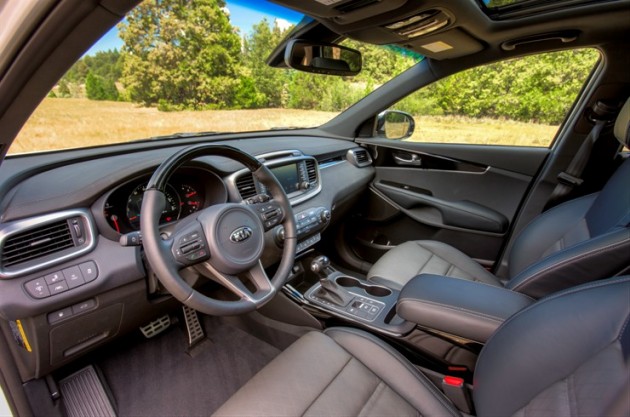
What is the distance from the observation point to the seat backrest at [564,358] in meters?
0.67

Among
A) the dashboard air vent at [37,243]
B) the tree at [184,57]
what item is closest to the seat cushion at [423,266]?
the dashboard air vent at [37,243]

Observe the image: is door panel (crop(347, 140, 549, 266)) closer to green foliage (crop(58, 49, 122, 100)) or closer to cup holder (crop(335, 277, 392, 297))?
cup holder (crop(335, 277, 392, 297))

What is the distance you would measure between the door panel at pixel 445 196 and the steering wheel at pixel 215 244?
149cm

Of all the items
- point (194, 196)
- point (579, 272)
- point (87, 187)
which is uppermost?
point (87, 187)

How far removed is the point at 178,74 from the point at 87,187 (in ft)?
4.48

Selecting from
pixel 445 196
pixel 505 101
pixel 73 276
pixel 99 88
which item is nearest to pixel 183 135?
Answer: pixel 99 88

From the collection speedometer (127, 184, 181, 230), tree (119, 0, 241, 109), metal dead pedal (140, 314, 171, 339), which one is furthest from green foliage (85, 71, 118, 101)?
metal dead pedal (140, 314, 171, 339)

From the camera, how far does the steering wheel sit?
108 cm

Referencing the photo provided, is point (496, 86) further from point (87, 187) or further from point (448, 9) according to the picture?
point (87, 187)

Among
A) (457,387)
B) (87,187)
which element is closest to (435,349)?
(457,387)

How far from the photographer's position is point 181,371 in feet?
A: 6.39

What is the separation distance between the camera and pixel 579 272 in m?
1.14

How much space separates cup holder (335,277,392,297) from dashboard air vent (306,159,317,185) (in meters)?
0.64

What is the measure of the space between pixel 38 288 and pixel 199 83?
1.69 metres
